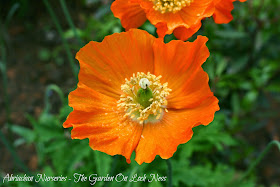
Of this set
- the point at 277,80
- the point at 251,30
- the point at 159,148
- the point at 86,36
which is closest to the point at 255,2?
the point at 251,30

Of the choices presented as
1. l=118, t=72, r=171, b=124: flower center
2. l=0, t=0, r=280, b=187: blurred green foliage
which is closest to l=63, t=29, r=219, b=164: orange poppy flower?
l=118, t=72, r=171, b=124: flower center

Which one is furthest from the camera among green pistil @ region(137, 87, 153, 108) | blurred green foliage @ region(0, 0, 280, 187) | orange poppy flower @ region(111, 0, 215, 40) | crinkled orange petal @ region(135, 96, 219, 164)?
blurred green foliage @ region(0, 0, 280, 187)

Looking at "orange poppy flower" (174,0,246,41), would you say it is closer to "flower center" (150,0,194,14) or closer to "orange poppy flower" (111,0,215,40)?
"orange poppy flower" (111,0,215,40)

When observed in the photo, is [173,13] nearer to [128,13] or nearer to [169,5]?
[169,5]

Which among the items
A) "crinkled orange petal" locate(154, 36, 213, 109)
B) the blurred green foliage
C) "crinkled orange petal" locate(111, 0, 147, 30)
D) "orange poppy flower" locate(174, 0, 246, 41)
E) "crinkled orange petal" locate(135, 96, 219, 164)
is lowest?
the blurred green foliage

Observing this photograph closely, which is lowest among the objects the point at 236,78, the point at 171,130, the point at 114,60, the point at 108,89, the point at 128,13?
the point at 236,78

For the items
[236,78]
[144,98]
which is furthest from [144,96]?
[236,78]

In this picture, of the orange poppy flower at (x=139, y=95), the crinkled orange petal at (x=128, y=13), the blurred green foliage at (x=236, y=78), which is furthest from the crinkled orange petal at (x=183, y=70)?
the blurred green foliage at (x=236, y=78)
